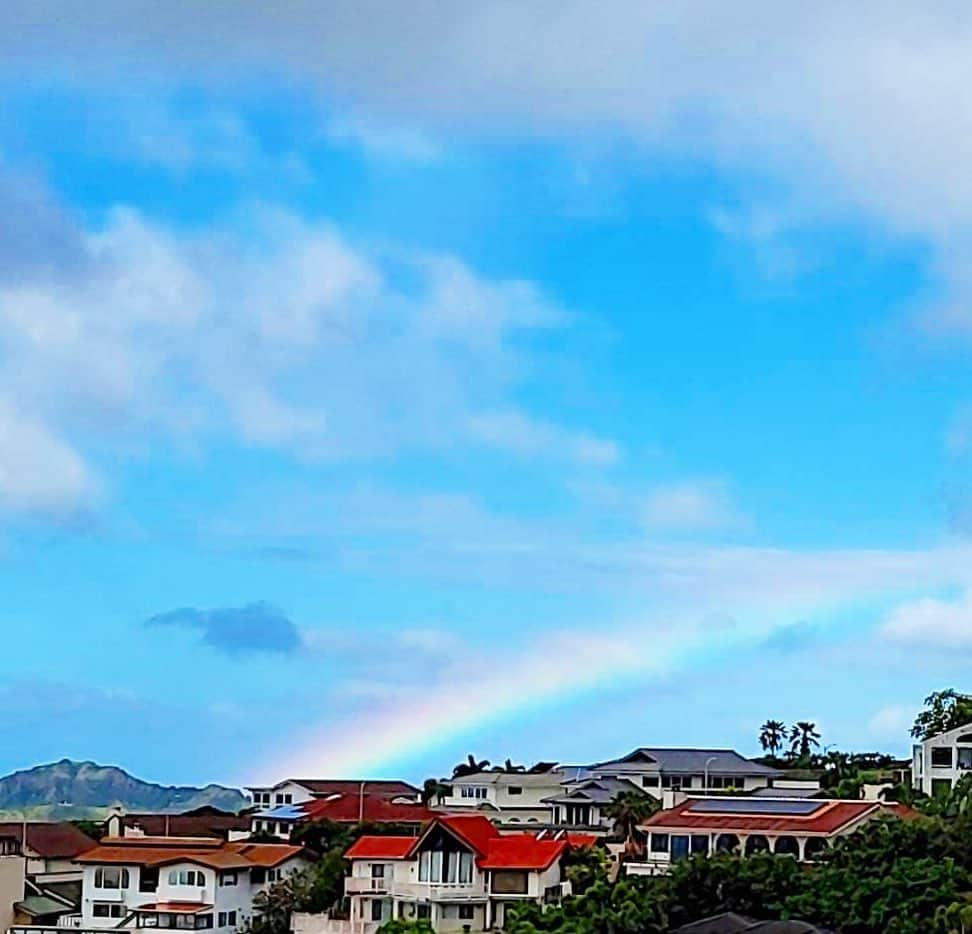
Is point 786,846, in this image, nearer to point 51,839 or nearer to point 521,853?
point 521,853

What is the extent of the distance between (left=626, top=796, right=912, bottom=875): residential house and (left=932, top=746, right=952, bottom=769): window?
788 centimetres

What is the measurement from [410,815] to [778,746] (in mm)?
25151

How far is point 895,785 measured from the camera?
5150cm

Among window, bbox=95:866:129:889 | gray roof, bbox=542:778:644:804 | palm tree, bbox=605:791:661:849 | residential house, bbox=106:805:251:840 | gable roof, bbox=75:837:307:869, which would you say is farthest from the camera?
residential house, bbox=106:805:251:840

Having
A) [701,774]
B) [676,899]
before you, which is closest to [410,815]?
[701,774]

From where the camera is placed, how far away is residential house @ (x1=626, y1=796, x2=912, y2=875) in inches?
→ 1591

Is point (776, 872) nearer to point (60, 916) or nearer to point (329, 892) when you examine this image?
point (329, 892)

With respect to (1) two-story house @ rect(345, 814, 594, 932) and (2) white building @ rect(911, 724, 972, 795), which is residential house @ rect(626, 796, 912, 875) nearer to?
(1) two-story house @ rect(345, 814, 594, 932)

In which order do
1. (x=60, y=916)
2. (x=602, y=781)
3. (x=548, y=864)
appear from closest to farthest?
(x=548, y=864) < (x=60, y=916) < (x=602, y=781)

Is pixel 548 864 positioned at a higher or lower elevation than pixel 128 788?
lower

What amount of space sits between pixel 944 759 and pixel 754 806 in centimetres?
984

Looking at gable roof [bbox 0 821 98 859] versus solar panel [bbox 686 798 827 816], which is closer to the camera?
solar panel [bbox 686 798 827 816]

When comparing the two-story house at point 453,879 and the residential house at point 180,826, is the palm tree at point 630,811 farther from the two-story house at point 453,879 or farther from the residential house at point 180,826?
the residential house at point 180,826

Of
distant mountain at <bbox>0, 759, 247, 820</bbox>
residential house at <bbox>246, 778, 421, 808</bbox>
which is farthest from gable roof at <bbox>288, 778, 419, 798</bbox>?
distant mountain at <bbox>0, 759, 247, 820</bbox>
